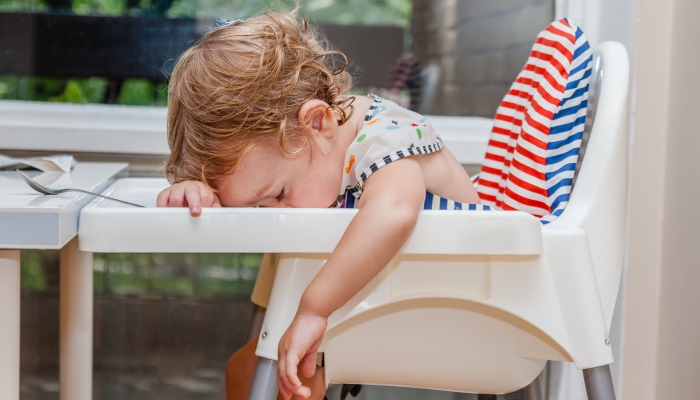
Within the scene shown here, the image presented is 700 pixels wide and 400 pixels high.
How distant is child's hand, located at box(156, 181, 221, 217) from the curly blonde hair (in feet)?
0.07

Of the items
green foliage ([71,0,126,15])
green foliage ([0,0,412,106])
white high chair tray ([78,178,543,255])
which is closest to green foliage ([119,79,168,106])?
green foliage ([0,0,412,106])

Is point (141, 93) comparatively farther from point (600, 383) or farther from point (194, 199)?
point (600, 383)

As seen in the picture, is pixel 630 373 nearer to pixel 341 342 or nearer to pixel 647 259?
pixel 647 259

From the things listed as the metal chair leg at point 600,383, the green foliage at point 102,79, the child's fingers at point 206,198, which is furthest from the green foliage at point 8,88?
the metal chair leg at point 600,383

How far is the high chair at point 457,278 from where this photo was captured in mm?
530

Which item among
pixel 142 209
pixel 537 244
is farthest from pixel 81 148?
pixel 537 244

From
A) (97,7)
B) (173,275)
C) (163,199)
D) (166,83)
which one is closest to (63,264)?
(163,199)

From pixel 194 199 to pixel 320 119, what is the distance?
17cm

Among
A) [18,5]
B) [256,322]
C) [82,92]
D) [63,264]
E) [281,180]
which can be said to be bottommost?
[256,322]

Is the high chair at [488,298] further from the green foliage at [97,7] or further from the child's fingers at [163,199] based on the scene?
the green foliage at [97,7]

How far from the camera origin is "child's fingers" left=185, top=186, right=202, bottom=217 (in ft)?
1.72

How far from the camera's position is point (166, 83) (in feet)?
4.29

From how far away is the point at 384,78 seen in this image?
4.69 feet

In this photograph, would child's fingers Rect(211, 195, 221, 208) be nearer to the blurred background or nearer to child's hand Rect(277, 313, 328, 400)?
child's hand Rect(277, 313, 328, 400)
